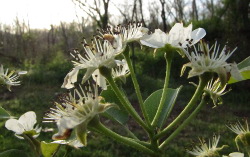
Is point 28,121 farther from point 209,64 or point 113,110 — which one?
point 209,64

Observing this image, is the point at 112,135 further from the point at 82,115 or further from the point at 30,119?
the point at 30,119

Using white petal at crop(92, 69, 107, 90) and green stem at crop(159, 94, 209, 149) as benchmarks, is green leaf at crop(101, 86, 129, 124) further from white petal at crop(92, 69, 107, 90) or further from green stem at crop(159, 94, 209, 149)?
green stem at crop(159, 94, 209, 149)

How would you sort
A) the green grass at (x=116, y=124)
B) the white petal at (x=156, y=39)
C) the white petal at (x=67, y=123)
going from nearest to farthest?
the white petal at (x=67, y=123) → the white petal at (x=156, y=39) → the green grass at (x=116, y=124)

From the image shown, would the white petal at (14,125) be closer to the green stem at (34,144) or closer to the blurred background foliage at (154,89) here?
the green stem at (34,144)

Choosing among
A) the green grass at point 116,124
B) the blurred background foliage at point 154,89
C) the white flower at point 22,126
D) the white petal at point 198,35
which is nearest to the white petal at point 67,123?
the white flower at point 22,126

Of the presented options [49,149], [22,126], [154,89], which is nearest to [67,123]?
[49,149]

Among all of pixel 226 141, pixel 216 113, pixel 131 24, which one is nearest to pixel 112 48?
pixel 131 24
